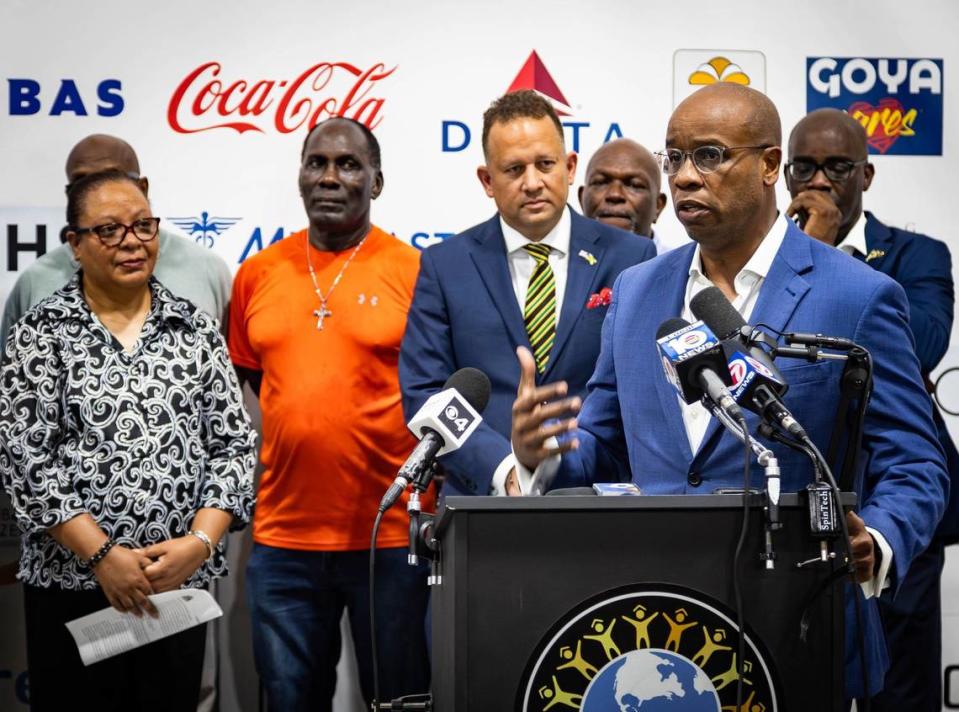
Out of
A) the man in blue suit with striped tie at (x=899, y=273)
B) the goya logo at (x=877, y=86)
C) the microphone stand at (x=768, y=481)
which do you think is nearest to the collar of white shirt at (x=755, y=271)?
the microphone stand at (x=768, y=481)

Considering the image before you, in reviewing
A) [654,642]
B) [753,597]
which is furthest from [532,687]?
[753,597]

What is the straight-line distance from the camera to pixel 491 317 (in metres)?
3.96

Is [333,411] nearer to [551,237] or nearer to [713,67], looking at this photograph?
[551,237]

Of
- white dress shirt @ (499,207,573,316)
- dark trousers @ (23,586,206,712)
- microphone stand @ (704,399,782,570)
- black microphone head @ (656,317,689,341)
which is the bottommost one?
dark trousers @ (23,586,206,712)

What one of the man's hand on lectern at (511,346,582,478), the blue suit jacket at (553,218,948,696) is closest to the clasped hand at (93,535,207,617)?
the blue suit jacket at (553,218,948,696)

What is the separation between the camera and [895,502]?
2377 millimetres

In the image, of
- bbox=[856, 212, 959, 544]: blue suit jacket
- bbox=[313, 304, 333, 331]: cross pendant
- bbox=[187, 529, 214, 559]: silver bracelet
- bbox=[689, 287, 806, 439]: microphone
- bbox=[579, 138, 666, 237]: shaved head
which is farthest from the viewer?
bbox=[579, 138, 666, 237]: shaved head

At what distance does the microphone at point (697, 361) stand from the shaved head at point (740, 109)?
2.56 feet

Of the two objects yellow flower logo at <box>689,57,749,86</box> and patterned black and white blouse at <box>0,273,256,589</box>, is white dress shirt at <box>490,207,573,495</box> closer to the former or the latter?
patterned black and white blouse at <box>0,273,256,589</box>

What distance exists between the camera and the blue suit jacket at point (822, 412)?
2.44 m

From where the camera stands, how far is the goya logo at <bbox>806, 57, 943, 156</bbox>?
518 centimetres

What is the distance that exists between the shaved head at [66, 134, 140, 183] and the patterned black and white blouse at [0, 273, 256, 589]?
0.91m

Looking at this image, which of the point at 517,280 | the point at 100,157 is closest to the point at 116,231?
the point at 100,157

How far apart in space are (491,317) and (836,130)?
1484mm
